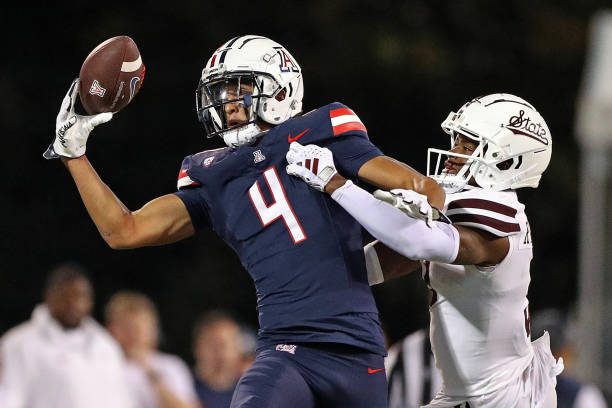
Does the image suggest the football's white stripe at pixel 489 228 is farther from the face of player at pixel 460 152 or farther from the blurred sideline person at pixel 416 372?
the blurred sideline person at pixel 416 372

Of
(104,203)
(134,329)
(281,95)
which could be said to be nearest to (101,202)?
(104,203)

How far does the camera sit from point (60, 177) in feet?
38.7

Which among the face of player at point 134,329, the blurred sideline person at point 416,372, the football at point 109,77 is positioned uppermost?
the football at point 109,77

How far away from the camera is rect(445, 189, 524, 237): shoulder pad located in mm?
4336

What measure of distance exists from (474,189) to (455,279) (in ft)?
1.02

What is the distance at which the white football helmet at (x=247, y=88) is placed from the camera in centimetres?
445

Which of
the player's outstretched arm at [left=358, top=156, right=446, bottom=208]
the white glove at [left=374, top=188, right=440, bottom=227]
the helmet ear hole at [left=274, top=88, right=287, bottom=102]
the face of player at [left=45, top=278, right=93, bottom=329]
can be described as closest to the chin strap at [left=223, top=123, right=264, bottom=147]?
the helmet ear hole at [left=274, top=88, right=287, bottom=102]

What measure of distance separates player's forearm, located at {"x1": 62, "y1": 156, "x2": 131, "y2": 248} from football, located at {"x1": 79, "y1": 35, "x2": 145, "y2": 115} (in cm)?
20

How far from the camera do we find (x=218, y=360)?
26.2 ft

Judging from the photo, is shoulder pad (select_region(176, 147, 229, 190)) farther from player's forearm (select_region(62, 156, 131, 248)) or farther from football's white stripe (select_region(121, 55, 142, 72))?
football's white stripe (select_region(121, 55, 142, 72))

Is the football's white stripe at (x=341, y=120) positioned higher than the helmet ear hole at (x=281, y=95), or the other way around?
the helmet ear hole at (x=281, y=95)

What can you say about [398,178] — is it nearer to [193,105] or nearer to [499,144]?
[499,144]

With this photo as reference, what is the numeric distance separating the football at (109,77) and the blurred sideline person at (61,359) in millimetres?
3092

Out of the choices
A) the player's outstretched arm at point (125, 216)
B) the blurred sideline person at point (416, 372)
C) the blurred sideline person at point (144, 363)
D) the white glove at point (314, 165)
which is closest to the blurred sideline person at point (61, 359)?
the blurred sideline person at point (144, 363)
